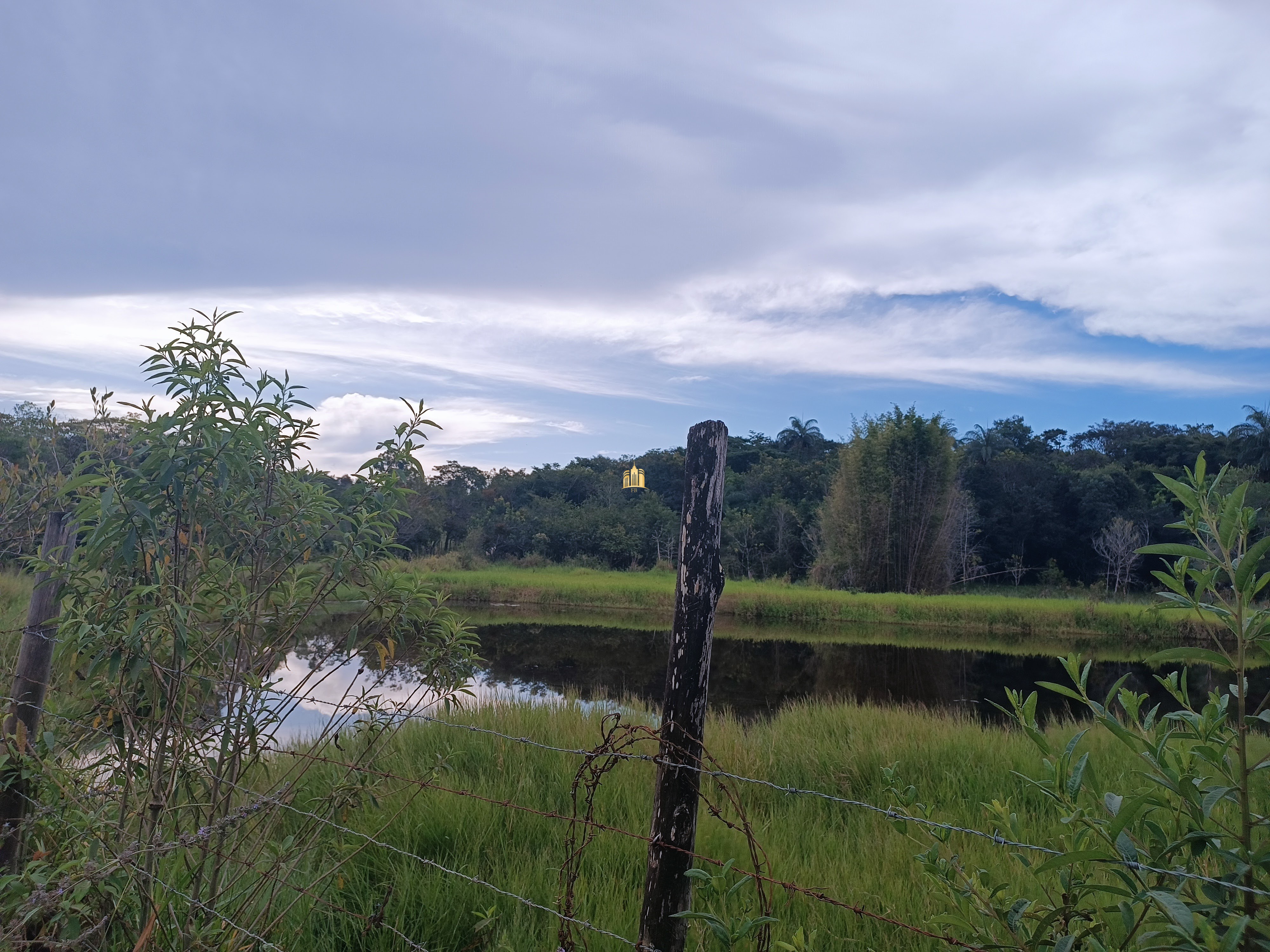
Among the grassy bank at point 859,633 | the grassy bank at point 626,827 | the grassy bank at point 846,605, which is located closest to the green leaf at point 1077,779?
the grassy bank at point 626,827

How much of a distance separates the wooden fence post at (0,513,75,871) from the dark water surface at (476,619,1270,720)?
642cm

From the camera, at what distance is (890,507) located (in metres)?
32.6

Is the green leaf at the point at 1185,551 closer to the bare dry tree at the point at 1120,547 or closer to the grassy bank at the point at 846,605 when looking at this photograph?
the grassy bank at the point at 846,605

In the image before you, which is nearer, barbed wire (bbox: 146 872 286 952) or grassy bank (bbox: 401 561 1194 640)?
barbed wire (bbox: 146 872 286 952)

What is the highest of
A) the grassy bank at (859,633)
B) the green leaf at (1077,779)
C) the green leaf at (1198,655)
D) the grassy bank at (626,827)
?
the green leaf at (1198,655)

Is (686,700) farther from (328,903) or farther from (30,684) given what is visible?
(30,684)

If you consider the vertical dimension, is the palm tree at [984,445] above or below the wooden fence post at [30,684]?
above

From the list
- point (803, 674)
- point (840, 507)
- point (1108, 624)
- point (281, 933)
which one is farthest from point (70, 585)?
point (840, 507)

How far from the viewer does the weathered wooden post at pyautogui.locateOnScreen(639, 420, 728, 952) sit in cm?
222

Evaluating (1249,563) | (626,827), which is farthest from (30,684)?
(1249,563)

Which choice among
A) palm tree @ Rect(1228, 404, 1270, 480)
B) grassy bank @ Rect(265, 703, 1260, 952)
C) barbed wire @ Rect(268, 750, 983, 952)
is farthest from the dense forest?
barbed wire @ Rect(268, 750, 983, 952)

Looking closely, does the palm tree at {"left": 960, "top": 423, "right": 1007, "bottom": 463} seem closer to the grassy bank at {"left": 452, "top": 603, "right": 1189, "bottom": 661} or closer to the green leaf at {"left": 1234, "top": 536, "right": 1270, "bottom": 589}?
the grassy bank at {"left": 452, "top": 603, "right": 1189, "bottom": 661}

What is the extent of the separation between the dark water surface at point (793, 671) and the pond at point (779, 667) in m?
0.05

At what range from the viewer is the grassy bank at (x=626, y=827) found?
2947mm
